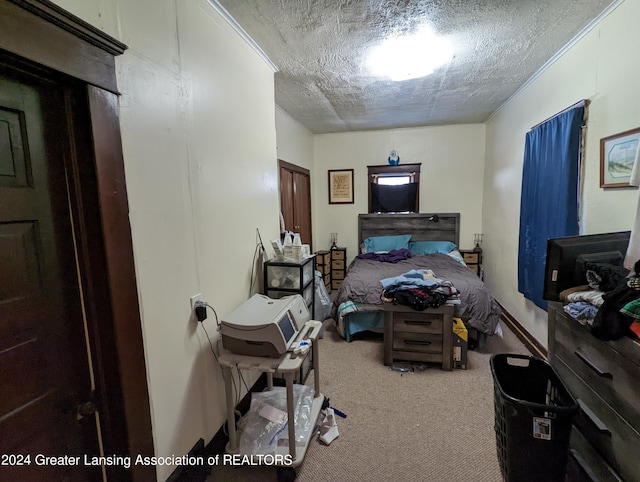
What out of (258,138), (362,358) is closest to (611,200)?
(362,358)

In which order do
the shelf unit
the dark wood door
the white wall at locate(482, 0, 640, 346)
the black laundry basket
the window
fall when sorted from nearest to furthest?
1. the dark wood door
2. the black laundry basket
3. the white wall at locate(482, 0, 640, 346)
4. the shelf unit
5. the window

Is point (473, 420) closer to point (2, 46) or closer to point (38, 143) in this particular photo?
point (38, 143)

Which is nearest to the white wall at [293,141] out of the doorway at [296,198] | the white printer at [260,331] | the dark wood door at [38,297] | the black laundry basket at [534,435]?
the doorway at [296,198]

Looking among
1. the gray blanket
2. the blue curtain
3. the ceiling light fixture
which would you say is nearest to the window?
the gray blanket

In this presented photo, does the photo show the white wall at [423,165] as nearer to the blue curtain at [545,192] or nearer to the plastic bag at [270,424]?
the blue curtain at [545,192]

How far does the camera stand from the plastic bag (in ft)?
5.37

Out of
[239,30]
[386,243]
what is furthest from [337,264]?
[239,30]

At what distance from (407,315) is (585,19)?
2386 millimetres

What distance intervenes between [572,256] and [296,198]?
338 centimetres

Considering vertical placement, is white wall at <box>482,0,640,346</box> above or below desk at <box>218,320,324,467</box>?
above

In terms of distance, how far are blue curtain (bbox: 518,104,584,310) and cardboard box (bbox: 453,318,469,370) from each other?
70cm

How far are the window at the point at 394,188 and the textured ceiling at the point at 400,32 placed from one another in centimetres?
142

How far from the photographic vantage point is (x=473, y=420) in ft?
6.44

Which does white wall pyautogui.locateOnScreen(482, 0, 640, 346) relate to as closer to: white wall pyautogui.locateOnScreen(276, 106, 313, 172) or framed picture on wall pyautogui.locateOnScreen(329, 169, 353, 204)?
framed picture on wall pyautogui.locateOnScreen(329, 169, 353, 204)
